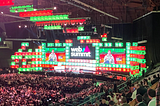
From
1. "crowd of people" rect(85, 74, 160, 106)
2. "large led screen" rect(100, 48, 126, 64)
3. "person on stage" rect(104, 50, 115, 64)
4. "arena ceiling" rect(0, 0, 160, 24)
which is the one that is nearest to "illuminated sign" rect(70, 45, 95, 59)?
"large led screen" rect(100, 48, 126, 64)

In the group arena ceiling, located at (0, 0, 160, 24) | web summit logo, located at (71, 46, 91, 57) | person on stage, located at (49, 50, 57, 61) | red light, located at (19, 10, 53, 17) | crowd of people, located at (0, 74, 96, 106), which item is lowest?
crowd of people, located at (0, 74, 96, 106)

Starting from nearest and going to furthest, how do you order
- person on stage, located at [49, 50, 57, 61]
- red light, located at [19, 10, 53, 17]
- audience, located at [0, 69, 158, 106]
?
audience, located at [0, 69, 158, 106]
red light, located at [19, 10, 53, 17]
person on stage, located at [49, 50, 57, 61]

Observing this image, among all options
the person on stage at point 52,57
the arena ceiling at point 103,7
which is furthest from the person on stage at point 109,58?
the person on stage at point 52,57

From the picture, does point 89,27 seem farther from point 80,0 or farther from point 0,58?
point 0,58

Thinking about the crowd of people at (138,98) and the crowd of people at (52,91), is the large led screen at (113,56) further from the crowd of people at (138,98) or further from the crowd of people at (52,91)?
the crowd of people at (138,98)

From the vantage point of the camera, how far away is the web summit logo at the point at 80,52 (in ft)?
87.4

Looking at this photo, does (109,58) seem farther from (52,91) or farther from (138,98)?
(138,98)

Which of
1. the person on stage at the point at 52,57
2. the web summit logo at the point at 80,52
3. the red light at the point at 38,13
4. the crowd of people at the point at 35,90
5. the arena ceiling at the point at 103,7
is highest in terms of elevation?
the arena ceiling at the point at 103,7

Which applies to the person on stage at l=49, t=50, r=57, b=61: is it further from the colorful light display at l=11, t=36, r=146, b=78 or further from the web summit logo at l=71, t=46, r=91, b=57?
the web summit logo at l=71, t=46, r=91, b=57

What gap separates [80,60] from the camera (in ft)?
88.4

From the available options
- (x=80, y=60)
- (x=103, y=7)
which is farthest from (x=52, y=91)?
(x=80, y=60)

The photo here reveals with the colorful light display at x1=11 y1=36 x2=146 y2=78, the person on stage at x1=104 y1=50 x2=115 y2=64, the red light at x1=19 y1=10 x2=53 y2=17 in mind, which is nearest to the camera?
the red light at x1=19 y1=10 x2=53 y2=17

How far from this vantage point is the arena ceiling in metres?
15.5

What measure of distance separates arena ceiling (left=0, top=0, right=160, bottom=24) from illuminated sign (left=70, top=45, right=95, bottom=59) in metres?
4.04
